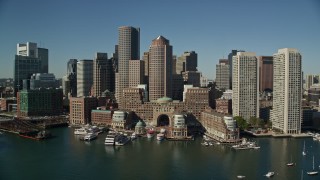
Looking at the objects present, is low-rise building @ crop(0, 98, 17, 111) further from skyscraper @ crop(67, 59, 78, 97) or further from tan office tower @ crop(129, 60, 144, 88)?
tan office tower @ crop(129, 60, 144, 88)

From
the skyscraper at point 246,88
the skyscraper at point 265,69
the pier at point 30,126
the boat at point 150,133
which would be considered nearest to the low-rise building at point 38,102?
the pier at point 30,126

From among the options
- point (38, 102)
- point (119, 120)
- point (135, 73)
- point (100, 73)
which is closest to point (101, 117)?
point (119, 120)

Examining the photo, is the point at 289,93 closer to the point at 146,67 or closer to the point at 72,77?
the point at 146,67

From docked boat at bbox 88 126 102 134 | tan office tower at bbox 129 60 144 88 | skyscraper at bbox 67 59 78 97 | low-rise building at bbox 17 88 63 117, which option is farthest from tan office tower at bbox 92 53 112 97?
docked boat at bbox 88 126 102 134

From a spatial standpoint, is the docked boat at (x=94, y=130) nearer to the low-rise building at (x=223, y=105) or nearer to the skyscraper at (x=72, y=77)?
the low-rise building at (x=223, y=105)

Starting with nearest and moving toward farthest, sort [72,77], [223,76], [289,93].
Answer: [289,93], [223,76], [72,77]

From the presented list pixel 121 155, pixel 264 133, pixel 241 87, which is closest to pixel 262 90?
pixel 241 87

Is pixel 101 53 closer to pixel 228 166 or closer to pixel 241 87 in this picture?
pixel 241 87
